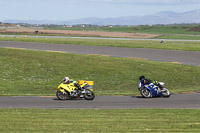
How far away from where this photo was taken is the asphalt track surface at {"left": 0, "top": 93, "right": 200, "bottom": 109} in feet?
56.3

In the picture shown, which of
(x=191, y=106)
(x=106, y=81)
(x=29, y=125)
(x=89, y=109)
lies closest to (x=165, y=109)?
(x=191, y=106)

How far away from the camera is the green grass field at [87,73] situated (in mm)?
26312

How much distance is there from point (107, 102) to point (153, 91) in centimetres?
337

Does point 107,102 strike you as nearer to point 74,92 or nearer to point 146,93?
point 74,92

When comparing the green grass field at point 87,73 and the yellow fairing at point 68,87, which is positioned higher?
the yellow fairing at point 68,87

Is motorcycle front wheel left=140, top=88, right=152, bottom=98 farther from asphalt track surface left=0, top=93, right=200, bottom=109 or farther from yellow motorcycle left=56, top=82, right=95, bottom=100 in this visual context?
yellow motorcycle left=56, top=82, right=95, bottom=100

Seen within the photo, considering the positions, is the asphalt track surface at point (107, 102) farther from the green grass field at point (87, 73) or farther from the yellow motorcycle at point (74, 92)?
the green grass field at point (87, 73)

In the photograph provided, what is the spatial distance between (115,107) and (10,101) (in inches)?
230

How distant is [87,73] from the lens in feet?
105

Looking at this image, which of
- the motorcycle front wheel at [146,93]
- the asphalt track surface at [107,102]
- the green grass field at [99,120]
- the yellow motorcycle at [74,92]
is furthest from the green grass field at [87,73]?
the green grass field at [99,120]

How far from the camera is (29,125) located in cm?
1230

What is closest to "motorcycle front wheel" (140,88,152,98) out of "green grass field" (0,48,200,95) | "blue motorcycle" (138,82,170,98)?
"blue motorcycle" (138,82,170,98)

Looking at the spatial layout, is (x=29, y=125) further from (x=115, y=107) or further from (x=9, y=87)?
(x=9, y=87)

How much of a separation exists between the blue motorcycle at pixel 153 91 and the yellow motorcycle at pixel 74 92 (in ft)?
10.5
